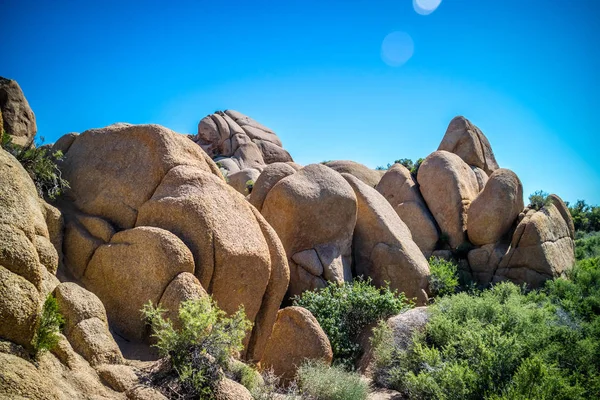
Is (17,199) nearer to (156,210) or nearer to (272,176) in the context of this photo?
(156,210)

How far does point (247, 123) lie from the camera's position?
44844mm

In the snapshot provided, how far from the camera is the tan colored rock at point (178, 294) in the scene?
23.5ft

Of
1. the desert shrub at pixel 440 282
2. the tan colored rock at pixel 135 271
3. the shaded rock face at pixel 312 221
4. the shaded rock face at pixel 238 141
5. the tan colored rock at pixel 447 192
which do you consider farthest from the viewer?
the shaded rock face at pixel 238 141

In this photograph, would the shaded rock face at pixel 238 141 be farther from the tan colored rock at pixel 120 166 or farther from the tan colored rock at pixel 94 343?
the tan colored rock at pixel 94 343

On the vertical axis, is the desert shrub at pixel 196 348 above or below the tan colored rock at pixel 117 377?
above

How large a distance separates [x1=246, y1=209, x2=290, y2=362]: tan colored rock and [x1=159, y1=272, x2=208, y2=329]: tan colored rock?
253 centimetres

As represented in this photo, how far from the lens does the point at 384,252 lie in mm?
15555

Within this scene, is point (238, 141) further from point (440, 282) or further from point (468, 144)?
point (440, 282)

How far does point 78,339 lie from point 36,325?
1.37 metres

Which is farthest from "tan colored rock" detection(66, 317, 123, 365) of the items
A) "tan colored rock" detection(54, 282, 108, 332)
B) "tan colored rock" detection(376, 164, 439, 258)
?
"tan colored rock" detection(376, 164, 439, 258)

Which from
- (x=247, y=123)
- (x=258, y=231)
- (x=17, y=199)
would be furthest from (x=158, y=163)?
(x=247, y=123)

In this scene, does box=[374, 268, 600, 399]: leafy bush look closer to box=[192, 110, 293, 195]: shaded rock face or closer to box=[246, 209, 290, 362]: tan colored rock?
box=[246, 209, 290, 362]: tan colored rock

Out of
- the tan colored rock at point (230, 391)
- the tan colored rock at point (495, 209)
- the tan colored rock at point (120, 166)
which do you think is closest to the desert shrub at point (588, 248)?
the tan colored rock at point (495, 209)

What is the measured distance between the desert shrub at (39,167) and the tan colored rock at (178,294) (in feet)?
11.6
